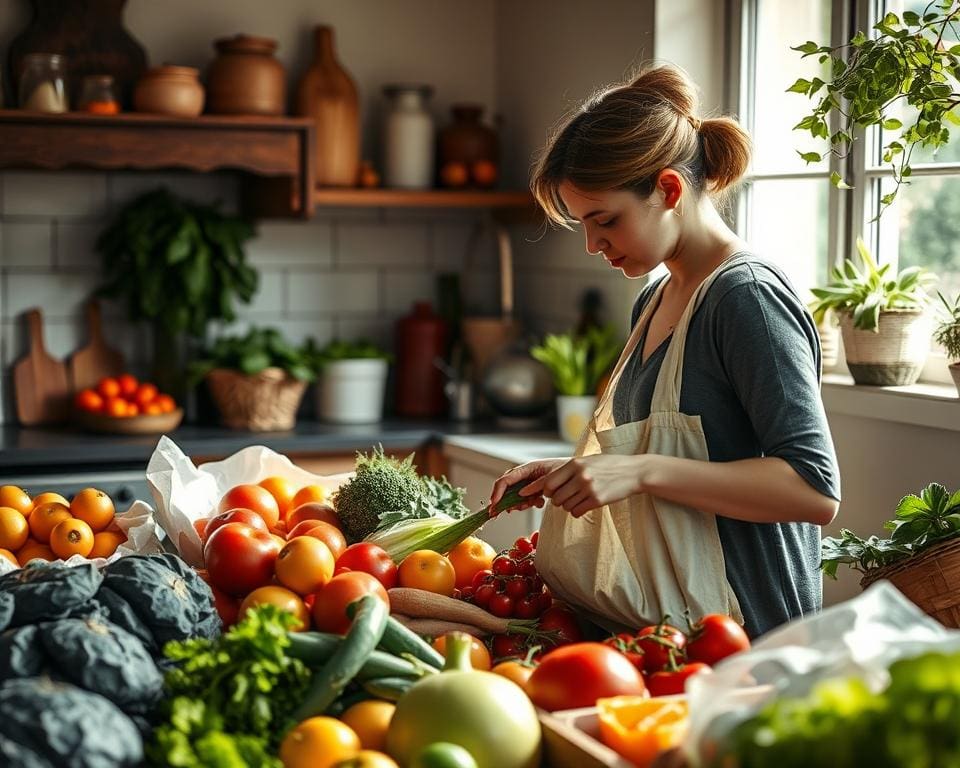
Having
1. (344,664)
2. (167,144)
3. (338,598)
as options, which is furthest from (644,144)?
(167,144)

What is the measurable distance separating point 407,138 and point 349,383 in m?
0.83

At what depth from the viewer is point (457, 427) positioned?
386 cm

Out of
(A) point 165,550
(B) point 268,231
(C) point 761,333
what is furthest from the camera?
(B) point 268,231

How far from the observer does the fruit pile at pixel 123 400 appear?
360 cm

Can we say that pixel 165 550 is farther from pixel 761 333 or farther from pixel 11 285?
pixel 11 285

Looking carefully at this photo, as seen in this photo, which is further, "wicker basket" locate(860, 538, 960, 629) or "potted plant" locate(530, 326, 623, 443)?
"potted plant" locate(530, 326, 623, 443)

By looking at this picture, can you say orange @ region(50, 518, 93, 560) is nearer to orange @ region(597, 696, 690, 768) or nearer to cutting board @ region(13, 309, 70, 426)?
orange @ region(597, 696, 690, 768)

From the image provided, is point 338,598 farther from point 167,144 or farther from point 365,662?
point 167,144

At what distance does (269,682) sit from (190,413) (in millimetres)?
2818

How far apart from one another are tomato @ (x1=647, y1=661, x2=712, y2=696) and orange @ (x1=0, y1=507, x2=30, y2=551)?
107 centimetres

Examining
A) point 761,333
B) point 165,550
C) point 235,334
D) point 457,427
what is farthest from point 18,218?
point 761,333

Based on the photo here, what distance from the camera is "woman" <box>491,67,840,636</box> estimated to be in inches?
63.8

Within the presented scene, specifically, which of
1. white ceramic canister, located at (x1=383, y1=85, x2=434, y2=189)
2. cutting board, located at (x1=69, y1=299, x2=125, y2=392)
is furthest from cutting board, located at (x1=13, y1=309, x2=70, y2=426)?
white ceramic canister, located at (x1=383, y1=85, x2=434, y2=189)

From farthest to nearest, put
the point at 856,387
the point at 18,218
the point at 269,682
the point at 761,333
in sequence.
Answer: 1. the point at 18,218
2. the point at 856,387
3. the point at 761,333
4. the point at 269,682
